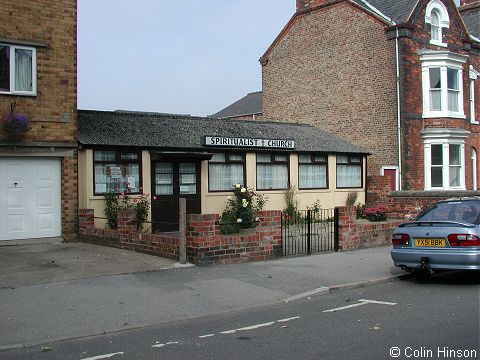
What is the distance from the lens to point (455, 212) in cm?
1036

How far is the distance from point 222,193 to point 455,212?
986 centimetres

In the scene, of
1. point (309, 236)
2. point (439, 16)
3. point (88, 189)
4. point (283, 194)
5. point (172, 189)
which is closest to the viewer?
point (309, 236)

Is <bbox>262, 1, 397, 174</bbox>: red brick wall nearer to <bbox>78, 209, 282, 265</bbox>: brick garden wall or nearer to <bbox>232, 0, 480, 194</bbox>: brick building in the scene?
<bbox>232, 0, 480, 194</bbox>: brick building

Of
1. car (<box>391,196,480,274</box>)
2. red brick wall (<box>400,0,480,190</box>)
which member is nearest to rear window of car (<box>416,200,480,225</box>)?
car (<box>391,196,480,274</box>)

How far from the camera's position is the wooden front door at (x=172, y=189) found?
17.2 metres

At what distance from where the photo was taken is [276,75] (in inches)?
1228

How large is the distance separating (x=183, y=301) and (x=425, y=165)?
62.8ft

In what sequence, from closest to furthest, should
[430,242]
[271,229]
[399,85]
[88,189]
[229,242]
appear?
[430,242]
[229,242]
[271,229]
[88,189]
[399,85]

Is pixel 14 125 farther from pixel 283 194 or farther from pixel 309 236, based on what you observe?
pixel 283 194

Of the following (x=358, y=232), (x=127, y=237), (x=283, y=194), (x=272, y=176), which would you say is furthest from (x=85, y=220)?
(x=283, y=194)

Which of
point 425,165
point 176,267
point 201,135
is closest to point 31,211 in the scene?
point 176,267

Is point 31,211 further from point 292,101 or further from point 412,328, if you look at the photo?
point 292,101

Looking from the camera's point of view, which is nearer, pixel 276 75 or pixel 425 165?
pixel 425 165

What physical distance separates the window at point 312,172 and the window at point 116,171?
280 inches
